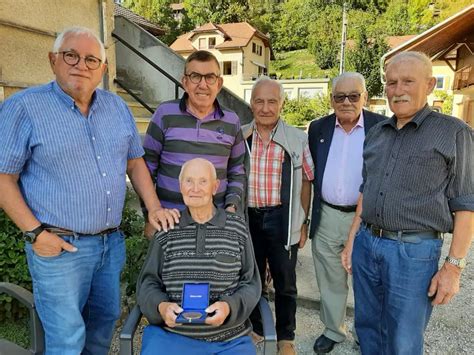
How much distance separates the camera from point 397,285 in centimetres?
190

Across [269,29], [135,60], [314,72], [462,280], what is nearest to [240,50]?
A: [314,72]

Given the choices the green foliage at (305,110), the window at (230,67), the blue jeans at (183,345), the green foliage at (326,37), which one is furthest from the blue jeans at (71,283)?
the green foliage at (326,37)

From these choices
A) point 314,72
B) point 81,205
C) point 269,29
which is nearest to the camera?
point 81,205

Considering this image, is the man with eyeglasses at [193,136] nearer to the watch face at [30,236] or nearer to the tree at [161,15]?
the watch face at [30,236]

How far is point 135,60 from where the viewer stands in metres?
6.20

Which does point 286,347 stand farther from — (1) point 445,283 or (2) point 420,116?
(2) point 420,116

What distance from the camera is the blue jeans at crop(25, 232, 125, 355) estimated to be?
5.82ft

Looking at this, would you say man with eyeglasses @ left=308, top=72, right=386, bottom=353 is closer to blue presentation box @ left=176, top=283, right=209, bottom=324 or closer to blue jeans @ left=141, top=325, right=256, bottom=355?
blue jeans @ left=141, top=325, right=256, bottom=355

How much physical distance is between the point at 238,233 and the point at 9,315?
1.78 metres

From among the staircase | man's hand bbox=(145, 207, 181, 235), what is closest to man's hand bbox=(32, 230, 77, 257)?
man's hand bbox=(145, 207, 181, 235)

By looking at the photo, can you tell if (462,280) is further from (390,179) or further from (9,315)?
(9,315)

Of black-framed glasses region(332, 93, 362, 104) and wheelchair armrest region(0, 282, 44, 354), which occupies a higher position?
black-framed glasses region(332, 93, 362, 104)

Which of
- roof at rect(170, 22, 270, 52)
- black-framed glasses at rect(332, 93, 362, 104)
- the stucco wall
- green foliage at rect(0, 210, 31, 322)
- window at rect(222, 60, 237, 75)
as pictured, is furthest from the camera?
window at rect(222, 60, 237, 75)

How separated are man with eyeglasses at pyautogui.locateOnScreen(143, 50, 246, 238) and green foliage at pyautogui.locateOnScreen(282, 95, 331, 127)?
2318 centimetres
